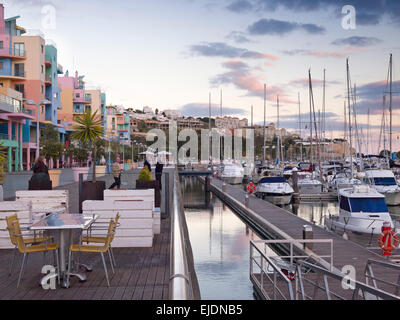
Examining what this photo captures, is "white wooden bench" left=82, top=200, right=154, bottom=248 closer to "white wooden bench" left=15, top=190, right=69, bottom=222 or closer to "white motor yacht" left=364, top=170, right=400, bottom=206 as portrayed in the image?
"white wooden bench" left=15, top=190, right=69, bottom=222

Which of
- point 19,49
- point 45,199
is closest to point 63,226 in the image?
point 45,199

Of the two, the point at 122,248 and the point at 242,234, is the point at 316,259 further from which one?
the point at 242,234

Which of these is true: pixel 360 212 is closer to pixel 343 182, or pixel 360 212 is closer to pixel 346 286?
pixel 346 286

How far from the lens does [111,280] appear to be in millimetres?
7797

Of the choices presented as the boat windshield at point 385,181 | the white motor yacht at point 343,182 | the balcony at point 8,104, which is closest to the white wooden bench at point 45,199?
the white motor yacht at point 343,182

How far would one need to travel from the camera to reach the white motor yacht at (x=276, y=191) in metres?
42.5

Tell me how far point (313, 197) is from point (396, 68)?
15.8 m

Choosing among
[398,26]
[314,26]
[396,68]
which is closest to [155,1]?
[314,26]

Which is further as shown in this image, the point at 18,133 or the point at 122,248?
the point at 18,133

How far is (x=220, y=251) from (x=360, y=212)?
7770 mm

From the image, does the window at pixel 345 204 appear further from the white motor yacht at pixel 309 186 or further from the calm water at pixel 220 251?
the white motor yacht at pixel 309 186

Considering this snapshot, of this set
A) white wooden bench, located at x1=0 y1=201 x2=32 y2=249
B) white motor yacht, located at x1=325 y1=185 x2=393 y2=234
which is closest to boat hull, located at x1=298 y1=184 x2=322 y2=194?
white motor yacht, located at x1=325 y1=185 x2=393 y2=234

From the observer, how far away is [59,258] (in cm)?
829
